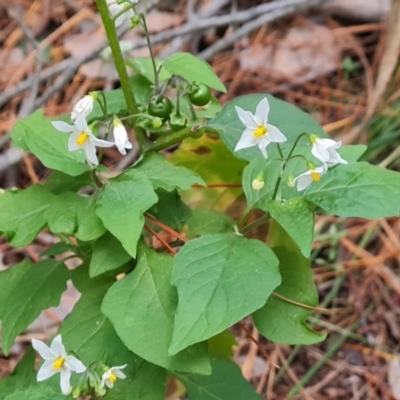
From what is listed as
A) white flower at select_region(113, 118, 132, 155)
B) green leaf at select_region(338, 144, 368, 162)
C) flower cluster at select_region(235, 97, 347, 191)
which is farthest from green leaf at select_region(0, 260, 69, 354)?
green leaf at select_region(338, 144, 368, 162)

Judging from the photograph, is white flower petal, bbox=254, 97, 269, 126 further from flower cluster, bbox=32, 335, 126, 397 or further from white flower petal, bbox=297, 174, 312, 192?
flower cluster, bbox=32, 335, 126, 397

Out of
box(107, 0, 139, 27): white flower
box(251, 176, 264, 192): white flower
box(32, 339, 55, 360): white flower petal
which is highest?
box(107, 0, 139, 27): white flower

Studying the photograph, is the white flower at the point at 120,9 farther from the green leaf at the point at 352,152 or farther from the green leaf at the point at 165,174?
the green leaf at the point at 352,152

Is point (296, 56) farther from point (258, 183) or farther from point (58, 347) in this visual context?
point (58, 347)

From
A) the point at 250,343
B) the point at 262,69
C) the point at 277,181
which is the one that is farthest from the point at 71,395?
the point at 262,69

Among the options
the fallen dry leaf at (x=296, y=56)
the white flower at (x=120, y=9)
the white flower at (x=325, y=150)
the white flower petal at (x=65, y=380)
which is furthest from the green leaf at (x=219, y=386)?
the fallen dry leaf at (x=296, y=56)

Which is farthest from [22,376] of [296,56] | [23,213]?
[296,56]

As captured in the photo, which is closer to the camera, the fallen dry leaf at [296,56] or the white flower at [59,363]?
the white flower at [59,363]
